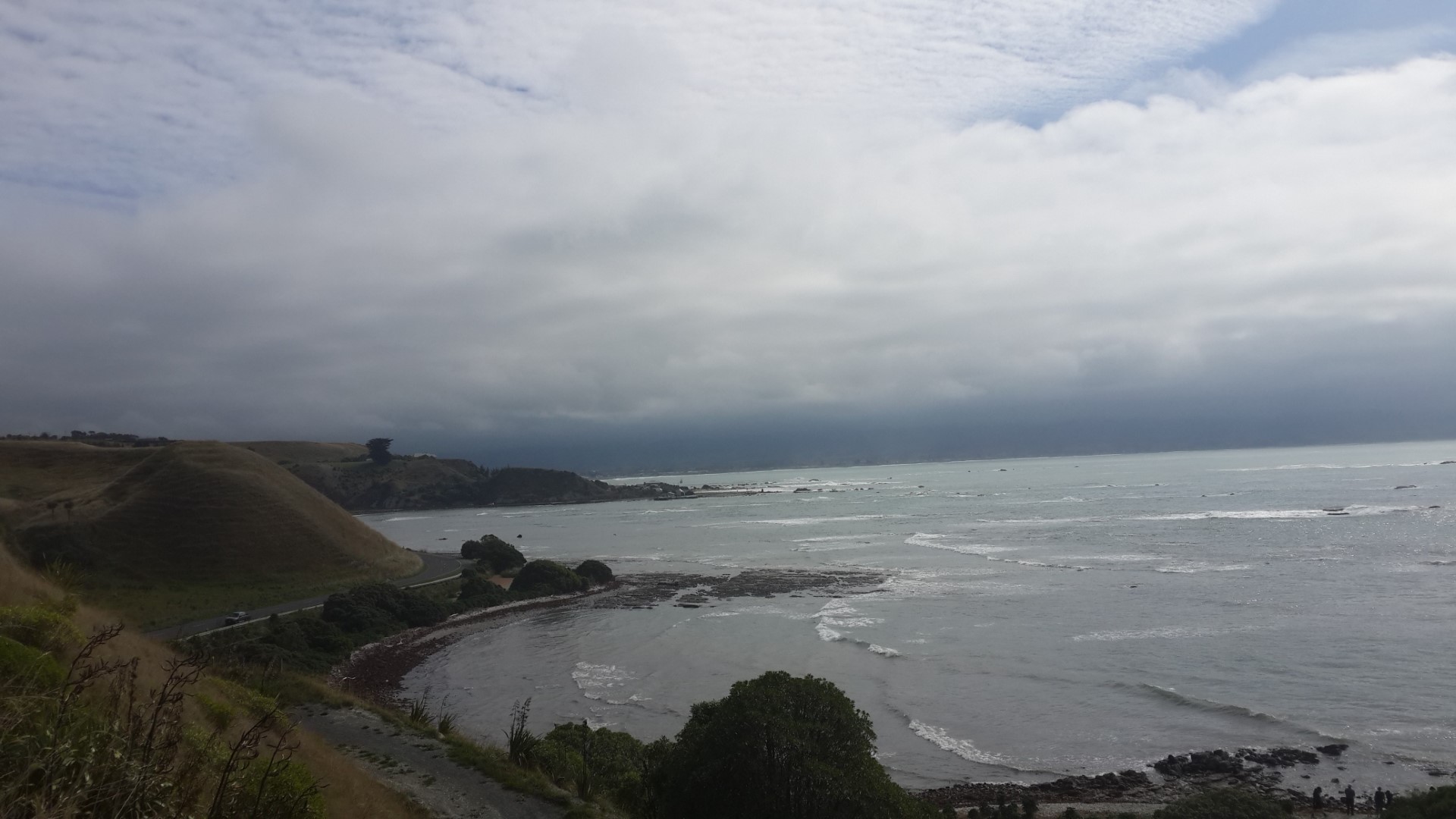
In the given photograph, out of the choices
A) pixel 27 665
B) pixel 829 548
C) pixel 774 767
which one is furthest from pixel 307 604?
pixel 829 548

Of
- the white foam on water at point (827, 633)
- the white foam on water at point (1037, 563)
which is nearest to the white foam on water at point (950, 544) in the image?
the white foam on water at point (1037, 563)

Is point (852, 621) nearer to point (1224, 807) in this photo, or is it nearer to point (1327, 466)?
point (1224, 807)

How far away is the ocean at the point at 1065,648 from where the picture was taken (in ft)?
69.9

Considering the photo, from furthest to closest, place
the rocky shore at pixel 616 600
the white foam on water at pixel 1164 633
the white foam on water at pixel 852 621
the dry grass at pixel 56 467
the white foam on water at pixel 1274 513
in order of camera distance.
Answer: the white foam on water at pixel 1274 513, the dry grass at pixel 56 467, the white foam on water at pixel 852 621, the white foam on water at pixel 1164 633, the rocky shore at pixel 616 600

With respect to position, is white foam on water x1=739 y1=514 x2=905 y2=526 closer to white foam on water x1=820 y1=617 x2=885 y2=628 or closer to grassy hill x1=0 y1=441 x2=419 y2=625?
grassy hill x1=0 y1=441 x2=419 y2=625

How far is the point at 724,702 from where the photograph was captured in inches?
500

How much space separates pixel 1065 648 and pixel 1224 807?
1780 centimetres

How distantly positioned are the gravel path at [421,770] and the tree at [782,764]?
2.29 metres

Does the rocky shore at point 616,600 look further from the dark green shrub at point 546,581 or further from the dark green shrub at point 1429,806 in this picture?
the dark green shrub at point 1429,806

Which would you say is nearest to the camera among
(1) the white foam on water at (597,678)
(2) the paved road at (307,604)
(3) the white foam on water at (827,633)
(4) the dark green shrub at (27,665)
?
(4) the dark green shrub at (27,665)

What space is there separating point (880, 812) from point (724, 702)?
2.77m

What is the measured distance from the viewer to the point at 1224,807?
1398 centimetres

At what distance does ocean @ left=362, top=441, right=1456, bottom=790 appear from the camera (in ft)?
69.9

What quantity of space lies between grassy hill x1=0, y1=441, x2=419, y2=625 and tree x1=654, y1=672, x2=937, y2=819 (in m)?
35.2
